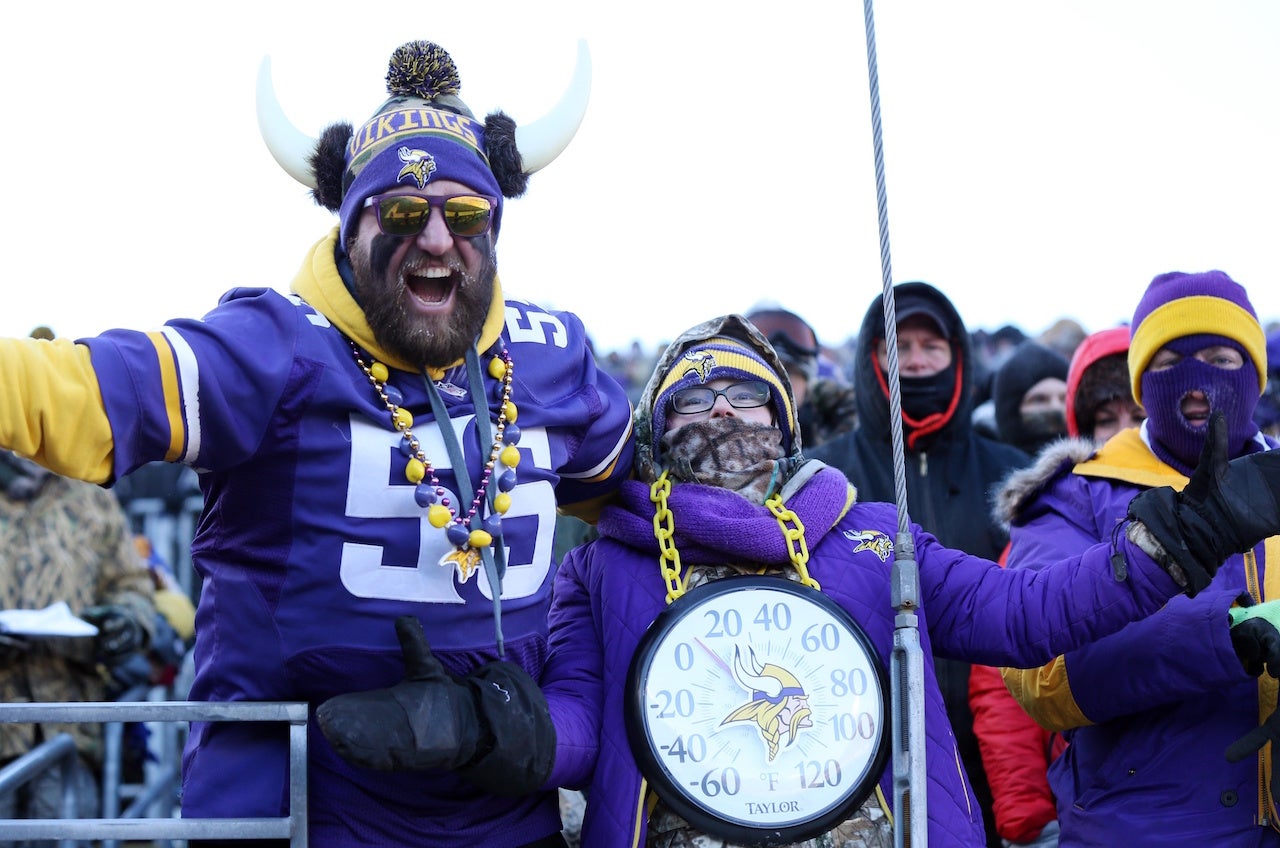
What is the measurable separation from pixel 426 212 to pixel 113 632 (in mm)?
2895

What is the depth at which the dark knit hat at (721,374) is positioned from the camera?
303 centimetres

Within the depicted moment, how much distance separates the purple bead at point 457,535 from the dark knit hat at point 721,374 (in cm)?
70

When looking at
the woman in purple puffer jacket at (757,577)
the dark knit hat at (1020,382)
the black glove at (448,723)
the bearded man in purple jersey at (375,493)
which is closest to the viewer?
the black glove at (448,723)

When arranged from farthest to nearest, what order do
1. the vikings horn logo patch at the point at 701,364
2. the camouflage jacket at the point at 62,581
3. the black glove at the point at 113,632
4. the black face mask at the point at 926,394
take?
the black glove at the point at 113,632, the camouflage jacket at the point at 62,581, the black face mask at the point at 926,394, the vikings horn logo patch at the point at 701,364

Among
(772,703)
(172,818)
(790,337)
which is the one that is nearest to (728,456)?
(772,703)

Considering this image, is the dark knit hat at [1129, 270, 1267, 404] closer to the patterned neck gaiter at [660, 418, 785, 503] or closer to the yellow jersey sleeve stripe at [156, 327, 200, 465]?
the patterned neck gaiter at [660, 418, 785, 503]

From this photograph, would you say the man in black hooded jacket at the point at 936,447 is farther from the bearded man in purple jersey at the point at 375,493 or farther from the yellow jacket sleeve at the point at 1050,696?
the bearded man in purple jersey at the point at 375,493

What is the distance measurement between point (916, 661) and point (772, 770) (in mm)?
366

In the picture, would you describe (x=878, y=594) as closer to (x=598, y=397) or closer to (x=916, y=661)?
(x=916, y=661)

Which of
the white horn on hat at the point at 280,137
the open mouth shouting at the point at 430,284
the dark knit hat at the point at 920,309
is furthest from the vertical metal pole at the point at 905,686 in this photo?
the dark knit hat at the point at 920,309

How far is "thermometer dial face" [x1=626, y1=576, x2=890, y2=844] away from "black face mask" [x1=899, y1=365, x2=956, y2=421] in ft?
5.29

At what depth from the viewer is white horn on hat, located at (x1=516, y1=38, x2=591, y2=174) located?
9.66 feet

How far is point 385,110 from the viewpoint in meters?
2.81

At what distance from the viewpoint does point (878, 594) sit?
2.83m
